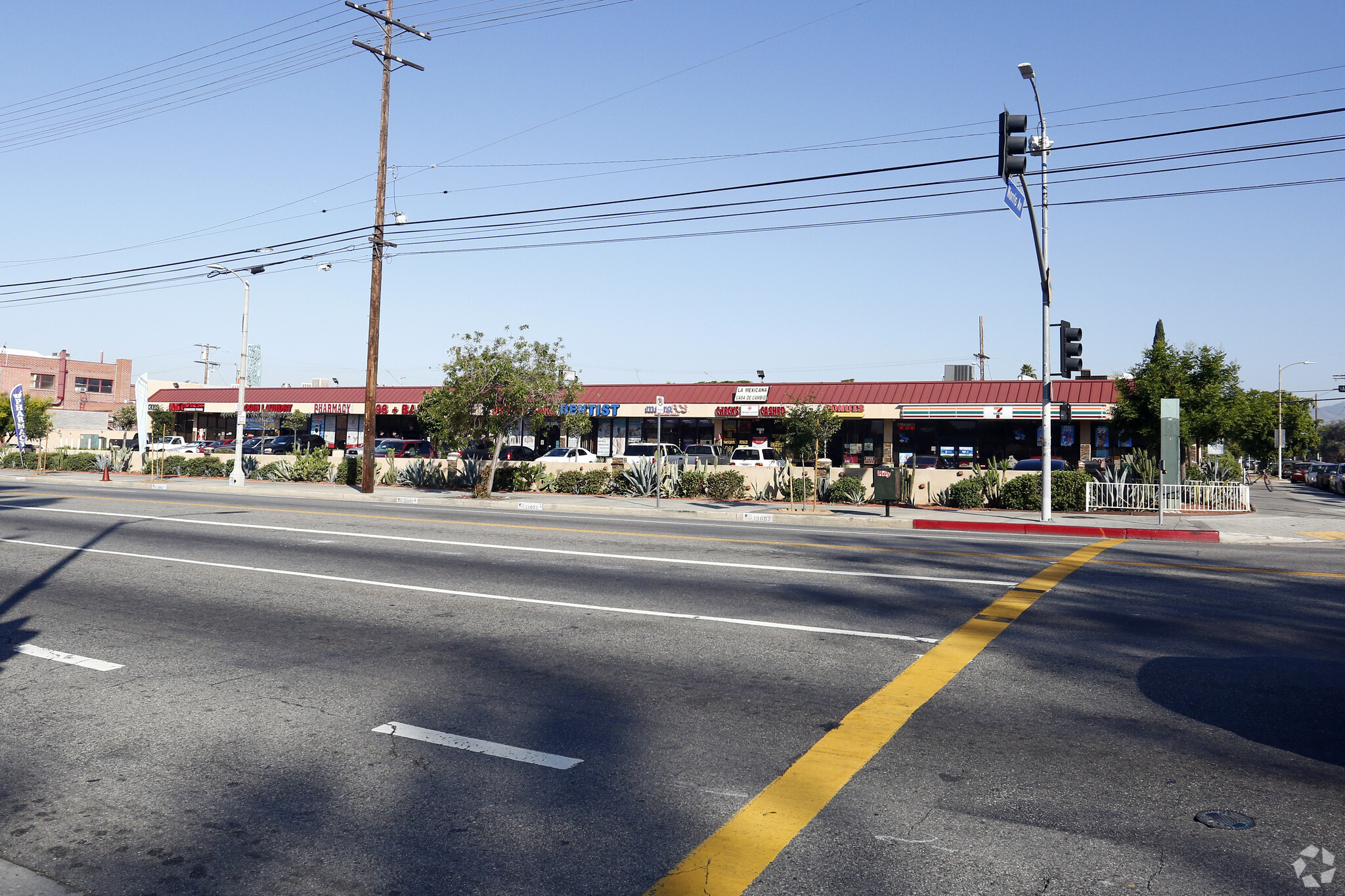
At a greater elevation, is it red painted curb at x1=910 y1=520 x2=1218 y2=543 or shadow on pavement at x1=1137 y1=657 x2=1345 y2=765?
red painted curb at x1=910 y1=520 x2=1218 y2=543

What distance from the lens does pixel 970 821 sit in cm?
399

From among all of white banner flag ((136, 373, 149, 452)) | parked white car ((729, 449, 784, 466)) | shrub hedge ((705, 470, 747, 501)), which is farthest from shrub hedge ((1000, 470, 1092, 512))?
white banner flag ((136, 373, 149, 452))

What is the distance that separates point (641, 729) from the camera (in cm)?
521

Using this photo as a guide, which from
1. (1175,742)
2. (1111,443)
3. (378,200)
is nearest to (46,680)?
(1175,742)

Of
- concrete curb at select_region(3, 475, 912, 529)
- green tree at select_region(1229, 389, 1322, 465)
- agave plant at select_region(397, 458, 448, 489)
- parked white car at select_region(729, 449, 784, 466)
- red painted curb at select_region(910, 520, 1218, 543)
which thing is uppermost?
green tree at select_region(1229, 389, 1322, 465)

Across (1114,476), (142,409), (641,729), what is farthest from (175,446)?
(641,729)

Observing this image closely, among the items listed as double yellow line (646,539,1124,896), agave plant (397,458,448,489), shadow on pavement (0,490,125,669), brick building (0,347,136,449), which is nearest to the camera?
double yellow line (646,539,1124,896)

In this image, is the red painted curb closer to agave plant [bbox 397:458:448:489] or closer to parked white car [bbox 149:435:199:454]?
agave plant [bbox 397:458:448:489]

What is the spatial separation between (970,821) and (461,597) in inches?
252

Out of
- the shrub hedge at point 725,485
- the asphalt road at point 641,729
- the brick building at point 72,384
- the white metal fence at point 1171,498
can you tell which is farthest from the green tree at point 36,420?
the white metal fence at point 1171,498

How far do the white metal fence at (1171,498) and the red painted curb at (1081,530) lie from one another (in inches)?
173

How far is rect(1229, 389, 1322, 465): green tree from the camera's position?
2408 inches

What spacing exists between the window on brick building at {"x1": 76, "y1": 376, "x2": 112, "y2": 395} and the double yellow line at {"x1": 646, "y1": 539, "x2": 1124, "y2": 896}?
4467 inches

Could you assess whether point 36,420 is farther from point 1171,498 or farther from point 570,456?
point 1171,498
